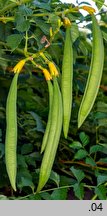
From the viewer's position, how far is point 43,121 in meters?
1.64

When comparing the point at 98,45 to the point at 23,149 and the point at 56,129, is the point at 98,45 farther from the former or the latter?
the point at 23,149

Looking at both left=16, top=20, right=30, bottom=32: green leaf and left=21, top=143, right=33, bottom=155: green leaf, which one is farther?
left=21, top=143, right=33, bottom=155: green leaf

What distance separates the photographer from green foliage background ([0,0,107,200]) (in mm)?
1234

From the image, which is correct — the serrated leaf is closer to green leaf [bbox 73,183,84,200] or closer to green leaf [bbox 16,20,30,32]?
green leaf [bbox 73,183,84,200]

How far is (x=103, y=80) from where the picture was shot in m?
2.27

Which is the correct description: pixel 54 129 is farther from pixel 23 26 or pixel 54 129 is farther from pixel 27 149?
pixel 27 149

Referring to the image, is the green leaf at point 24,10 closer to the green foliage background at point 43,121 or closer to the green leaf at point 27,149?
the green foliage background at point 43,121

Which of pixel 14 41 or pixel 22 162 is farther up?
pixel 14 41

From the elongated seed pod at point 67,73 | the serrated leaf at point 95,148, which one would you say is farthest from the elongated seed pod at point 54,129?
the serrated leaf at point 95,148

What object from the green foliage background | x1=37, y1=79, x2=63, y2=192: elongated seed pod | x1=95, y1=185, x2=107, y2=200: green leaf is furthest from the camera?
x1=95, y1=185, x2=107, y2=200: green leaf

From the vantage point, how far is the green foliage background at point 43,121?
1.23 meters

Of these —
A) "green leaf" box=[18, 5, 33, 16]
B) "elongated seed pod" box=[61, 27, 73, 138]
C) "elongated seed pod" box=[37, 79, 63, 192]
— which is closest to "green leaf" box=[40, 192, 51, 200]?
"elongated seed pod" box=[37, 79, 63, 192]

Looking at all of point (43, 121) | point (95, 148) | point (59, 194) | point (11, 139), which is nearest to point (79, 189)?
point (59, 194)
